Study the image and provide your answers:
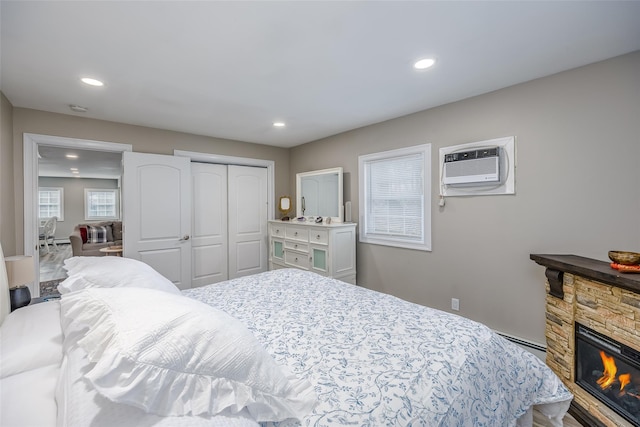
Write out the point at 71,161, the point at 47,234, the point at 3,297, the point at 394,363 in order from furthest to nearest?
the point at 47,234
the point at 71,161
the point at 3,297
the point at 394,363

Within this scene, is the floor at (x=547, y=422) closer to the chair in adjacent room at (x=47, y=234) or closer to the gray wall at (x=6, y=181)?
the gray wall at (x=6, y=181)

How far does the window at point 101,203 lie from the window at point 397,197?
1018cm

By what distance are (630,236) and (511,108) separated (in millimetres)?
1321

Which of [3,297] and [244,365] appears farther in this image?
[3,297]

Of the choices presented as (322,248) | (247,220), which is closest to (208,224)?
(247,220)

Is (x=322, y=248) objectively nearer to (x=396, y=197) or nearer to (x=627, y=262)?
(x=396, y=197)

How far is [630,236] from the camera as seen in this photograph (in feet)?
6.43

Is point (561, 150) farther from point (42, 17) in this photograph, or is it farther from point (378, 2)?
point (42, 17)

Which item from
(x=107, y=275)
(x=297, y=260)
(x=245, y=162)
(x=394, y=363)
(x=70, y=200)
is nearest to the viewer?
(x=394, y=363)

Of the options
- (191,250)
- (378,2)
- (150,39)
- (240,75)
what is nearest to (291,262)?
(191,250)

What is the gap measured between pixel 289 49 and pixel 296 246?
106 inches

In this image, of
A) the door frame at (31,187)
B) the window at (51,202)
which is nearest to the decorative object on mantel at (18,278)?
the door frame at (31,187)

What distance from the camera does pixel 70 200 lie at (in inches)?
376

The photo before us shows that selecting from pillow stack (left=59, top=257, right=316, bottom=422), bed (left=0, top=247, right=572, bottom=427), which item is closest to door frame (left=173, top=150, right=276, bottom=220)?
bed (left=0, top=247, right=572, bottom=427)
